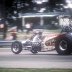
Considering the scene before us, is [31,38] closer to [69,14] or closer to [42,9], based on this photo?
[69,14]

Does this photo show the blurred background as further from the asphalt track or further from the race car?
the asphalt track

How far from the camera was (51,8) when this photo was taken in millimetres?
19422

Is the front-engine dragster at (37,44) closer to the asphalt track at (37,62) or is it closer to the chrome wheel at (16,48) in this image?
the chrome wheel at (16,48)

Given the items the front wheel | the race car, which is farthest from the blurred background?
the front wheel

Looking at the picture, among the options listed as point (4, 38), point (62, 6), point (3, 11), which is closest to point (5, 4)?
point (3, 11)

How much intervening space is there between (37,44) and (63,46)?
1.15 metres

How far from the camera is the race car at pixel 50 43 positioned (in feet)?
47.8

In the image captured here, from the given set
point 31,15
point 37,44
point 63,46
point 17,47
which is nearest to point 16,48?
point 17,47

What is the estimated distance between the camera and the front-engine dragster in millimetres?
14734

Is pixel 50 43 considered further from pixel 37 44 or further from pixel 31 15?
pixel 31 15

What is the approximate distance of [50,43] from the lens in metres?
14.7

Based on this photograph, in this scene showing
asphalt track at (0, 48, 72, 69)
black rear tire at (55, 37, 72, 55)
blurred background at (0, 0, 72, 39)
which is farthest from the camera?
blurred background at (0, 0, 72, 39)

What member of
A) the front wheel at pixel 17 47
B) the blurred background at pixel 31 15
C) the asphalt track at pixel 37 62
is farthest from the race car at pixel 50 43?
the blurred background at pixel 31 15

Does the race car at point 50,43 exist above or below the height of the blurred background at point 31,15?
below
